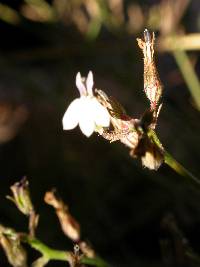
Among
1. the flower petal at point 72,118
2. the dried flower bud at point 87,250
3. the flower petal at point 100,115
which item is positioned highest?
the flower petal at point 72,118

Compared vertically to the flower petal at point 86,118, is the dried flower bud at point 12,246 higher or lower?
lower

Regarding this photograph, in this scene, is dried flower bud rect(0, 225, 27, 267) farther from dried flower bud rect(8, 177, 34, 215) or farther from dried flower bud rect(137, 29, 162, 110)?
dried flower bud rect(137, 29, 162, 110)

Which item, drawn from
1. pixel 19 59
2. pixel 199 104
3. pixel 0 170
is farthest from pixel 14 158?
pixel 199 104

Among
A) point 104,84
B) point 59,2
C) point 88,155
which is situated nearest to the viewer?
point 59,2

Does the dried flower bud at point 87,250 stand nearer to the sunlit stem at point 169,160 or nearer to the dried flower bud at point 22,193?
the dried flower bud at point 22,193

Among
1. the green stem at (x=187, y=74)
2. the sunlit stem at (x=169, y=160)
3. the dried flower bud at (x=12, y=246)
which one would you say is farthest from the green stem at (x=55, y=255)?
the green stem at (x=187, y=74)

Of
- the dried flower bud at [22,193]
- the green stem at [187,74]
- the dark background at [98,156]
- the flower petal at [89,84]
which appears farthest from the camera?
the dark background at [98,156]

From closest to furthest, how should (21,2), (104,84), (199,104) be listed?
(199,104)
(104,84)
(21,2)

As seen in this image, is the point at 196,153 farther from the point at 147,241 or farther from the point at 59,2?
the point at 59,2
